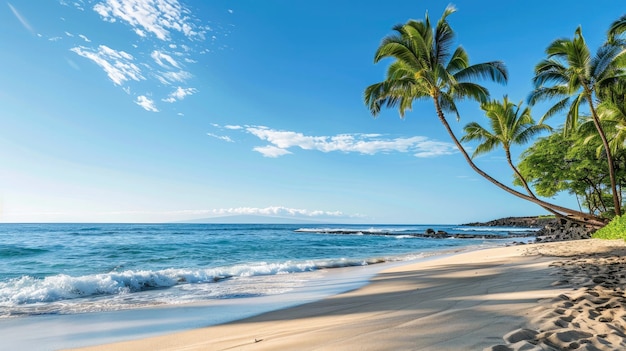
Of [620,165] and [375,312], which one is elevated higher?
[620,165]

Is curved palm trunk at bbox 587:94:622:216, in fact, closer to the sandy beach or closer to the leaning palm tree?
the leaning palm tree

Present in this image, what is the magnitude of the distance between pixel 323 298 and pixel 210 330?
9.35 feet

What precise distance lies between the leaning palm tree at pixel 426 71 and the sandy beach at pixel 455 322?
10939 mm

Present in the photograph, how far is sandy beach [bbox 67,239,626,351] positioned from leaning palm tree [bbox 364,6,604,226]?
1094cm

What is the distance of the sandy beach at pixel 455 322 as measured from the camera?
2967mm

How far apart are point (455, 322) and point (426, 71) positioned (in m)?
13.6

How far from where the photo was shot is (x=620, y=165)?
2222 centimetres

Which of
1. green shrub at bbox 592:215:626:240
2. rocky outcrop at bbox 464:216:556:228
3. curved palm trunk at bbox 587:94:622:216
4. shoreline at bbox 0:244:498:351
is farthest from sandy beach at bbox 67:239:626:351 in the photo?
rocky outcrop at bbox 464:216:556:228

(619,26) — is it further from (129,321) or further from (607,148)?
(129,321)

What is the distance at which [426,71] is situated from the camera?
15.2 meters

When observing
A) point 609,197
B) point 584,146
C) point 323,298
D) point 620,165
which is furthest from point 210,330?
point 609,197

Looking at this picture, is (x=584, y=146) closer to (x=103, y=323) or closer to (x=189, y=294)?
(x=189, y=294)

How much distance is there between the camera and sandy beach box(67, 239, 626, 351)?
2967 mm

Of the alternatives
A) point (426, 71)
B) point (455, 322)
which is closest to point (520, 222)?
point (426, 71)
